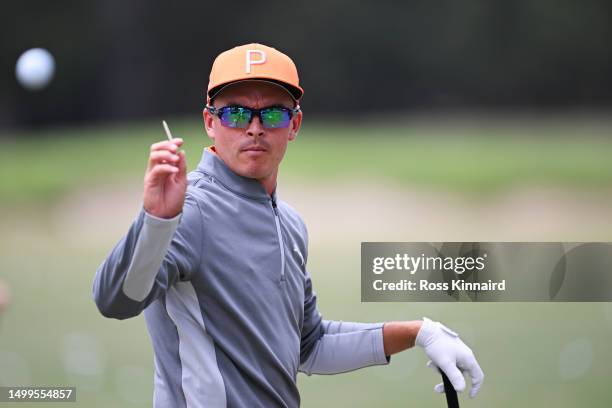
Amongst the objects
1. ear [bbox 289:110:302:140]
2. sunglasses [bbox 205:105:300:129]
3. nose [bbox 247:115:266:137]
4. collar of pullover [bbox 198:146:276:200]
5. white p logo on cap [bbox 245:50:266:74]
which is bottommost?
collar of pullover [bbox 198:146:276:200]

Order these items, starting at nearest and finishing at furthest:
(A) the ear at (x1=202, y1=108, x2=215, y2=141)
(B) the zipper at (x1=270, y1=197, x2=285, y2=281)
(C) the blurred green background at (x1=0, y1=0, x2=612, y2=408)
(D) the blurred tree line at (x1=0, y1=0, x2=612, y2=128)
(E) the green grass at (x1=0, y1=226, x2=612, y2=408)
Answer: (B) the zipper at (x1=270, y1=197, x2=285, y2=281), (A) the ear at (x1=202, y1=108, x2=215, y2=141), (E) the green grass at (x1=0, y1=226, x2=612, y2=408), (C) the blurred green background at (x1=0, y1=0, x2=612, y2=408), (D) the blurred tree line at (x1=0, y1=0, x2=612, y2=128)

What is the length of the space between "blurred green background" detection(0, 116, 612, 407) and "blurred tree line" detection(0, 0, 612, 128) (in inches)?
5.3

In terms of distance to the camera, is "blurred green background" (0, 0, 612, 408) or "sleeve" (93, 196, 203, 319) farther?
"blurred green background" (0, 0, 612, 408)

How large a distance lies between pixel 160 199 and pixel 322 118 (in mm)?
4183

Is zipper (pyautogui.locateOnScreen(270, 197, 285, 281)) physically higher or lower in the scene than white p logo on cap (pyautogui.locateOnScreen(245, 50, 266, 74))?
lower

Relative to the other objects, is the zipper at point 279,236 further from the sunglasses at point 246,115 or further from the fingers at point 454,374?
the fingers at point 454,374

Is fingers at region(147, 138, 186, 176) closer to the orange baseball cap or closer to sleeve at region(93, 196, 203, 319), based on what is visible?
sleeve at region(93, 196, 203, 319)

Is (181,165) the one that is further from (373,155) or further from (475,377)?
(373,155)

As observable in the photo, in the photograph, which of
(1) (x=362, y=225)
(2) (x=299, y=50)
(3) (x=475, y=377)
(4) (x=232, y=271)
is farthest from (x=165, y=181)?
(2) (x=299, y=50)

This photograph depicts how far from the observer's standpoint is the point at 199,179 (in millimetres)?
1948

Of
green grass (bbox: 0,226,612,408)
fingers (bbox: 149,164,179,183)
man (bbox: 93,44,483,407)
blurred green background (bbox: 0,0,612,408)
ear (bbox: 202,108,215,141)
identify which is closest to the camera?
fingers (bbox: 149,164,179,183)

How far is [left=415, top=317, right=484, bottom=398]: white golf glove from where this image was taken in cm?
216

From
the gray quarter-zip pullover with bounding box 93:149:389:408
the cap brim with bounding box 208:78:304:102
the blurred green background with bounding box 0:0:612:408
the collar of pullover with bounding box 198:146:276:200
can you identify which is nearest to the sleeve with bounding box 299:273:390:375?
the gray quarter-zip pullover with bounding box 93:149:389:408

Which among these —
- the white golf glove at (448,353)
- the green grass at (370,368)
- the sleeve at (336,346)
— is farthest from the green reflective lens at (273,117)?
the green grass at (370,368)
